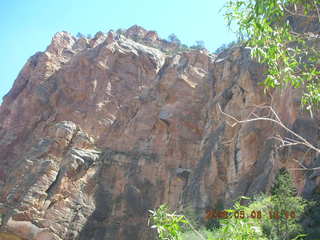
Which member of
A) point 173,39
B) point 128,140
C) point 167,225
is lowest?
point 167,225

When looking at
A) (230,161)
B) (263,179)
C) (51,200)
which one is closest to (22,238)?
(51,200)

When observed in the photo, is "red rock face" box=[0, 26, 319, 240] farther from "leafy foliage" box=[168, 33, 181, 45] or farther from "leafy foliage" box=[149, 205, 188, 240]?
"leafy foliage" box=[168, 33, 181, 45]

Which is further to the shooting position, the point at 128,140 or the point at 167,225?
the point at 128,140

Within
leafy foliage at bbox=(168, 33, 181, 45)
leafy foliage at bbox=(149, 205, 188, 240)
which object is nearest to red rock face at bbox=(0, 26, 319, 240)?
leafy foliage at bbox=(149, 205, 188, 240)

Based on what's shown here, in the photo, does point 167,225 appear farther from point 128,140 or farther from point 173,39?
point 173,39

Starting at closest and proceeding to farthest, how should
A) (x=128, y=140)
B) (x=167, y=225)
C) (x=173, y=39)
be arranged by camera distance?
(x=167, y=225) < (x=128, y=140) < (x=173, y=39)

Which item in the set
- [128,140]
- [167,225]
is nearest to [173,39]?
[128,140]

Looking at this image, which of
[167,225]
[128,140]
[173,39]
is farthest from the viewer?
[173,39]

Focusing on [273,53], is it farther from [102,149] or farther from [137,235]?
[102,149]

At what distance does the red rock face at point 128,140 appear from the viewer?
2344 cm

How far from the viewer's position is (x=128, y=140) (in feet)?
122

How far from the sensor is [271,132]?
2238cm

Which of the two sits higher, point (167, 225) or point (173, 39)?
point (173, 39)

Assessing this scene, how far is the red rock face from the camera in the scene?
23.4 m
